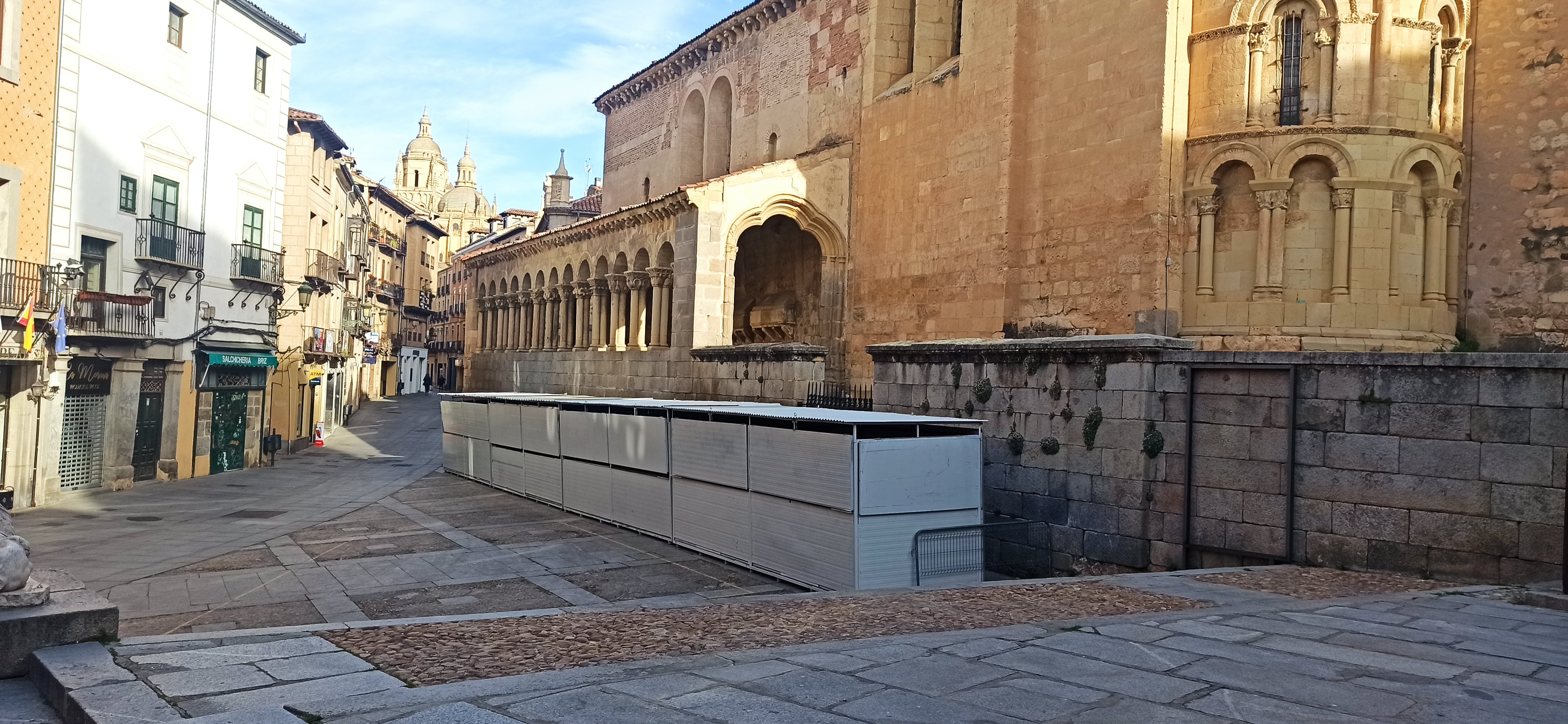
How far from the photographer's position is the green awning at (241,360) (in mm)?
23219

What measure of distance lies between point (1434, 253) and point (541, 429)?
51.3 feet

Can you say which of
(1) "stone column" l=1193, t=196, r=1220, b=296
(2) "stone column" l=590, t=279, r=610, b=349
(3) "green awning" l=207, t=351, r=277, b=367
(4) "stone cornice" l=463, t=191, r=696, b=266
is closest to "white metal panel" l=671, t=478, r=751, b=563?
(1) "stone column" l=1193, t=196, r=1220, b=296

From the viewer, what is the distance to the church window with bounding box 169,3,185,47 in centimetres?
2161

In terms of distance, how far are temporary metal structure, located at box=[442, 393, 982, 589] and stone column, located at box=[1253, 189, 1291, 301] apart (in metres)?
7.02

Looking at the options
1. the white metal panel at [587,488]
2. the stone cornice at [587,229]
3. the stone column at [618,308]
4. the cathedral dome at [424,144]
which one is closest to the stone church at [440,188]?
the cathedral dome at [424,144]

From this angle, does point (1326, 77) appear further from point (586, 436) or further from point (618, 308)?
point (618, 308)

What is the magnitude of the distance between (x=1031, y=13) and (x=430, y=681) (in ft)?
58.5

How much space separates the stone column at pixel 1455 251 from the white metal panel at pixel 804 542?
40.8 ft

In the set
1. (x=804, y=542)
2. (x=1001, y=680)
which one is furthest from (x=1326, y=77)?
(x=1001, y=680)

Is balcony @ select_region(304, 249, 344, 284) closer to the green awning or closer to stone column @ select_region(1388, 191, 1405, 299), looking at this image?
the green awning

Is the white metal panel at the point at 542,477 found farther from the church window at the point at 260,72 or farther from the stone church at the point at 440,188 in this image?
the stone church at the point at 440,188

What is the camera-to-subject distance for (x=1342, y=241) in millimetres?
16391

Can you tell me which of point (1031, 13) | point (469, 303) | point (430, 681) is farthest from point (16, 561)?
point (469, 303)

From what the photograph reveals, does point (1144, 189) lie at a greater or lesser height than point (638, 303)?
greater
